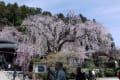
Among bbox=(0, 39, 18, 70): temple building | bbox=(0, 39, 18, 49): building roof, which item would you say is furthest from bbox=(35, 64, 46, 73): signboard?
bbox=(0, 39, 18, 49): building roof

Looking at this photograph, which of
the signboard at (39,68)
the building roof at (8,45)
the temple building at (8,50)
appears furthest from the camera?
the temple building at (8,50)

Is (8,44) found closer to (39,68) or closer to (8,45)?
(8,45)

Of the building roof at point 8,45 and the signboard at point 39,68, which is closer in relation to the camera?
the signboard at point 39,68

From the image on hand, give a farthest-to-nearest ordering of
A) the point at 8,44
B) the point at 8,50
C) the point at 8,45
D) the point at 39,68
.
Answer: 1. the point at 8,50
2. the point at 8,44
3. the point at 8,45
4. the point at 39,68

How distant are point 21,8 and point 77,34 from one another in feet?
127

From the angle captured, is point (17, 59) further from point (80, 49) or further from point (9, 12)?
point (9, 12)

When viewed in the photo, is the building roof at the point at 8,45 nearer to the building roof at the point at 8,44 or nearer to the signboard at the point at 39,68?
the building roof at the point at 8,44

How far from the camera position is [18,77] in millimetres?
35062

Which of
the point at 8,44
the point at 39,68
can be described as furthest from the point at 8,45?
the point at 39,68

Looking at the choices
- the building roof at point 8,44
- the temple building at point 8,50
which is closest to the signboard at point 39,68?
the temple building at point 8,50

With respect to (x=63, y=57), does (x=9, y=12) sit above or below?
above

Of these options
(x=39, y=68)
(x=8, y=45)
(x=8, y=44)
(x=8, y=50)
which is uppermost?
(x=8, y=44)

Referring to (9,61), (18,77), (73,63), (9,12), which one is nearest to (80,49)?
Result: (73,63)

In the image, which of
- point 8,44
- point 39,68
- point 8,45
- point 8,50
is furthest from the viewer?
point 8,50
